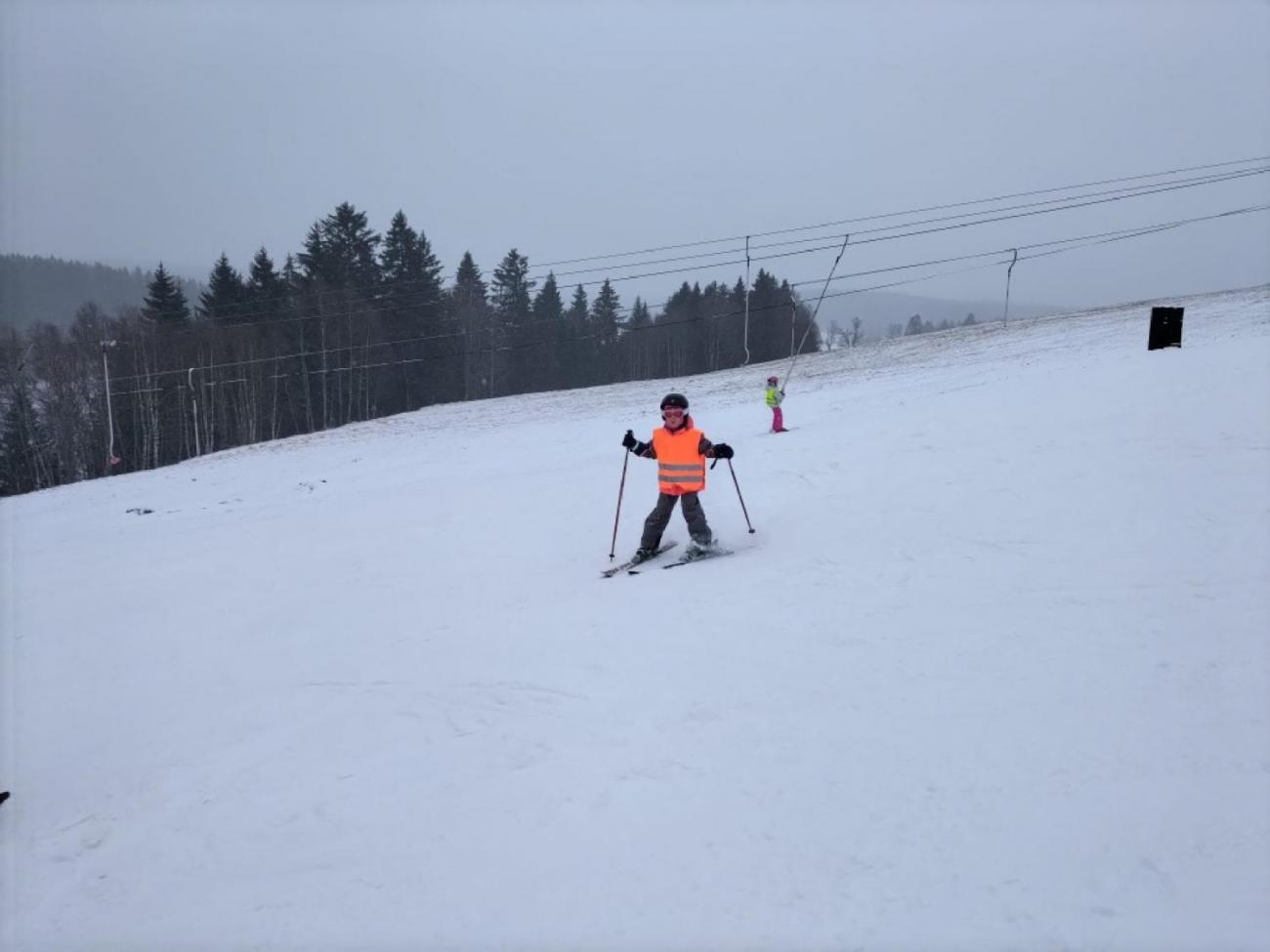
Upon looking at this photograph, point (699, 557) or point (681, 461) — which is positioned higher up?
point (681, 461)

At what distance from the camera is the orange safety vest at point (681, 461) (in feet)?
26.7

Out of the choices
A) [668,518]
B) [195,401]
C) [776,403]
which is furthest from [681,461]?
[195,401]

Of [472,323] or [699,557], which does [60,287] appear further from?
[699,557]

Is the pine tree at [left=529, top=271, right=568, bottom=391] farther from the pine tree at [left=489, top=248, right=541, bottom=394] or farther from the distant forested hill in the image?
the distant forested hill

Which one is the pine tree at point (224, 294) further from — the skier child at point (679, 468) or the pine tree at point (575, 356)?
the skier child at point (679, 468)

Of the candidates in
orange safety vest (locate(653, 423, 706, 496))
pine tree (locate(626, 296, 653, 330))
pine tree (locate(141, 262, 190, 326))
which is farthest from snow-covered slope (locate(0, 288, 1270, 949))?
pine tree (locate(626, 296, 653, 330))

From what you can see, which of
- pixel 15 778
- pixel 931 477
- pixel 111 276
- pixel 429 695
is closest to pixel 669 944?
pixel 429 695

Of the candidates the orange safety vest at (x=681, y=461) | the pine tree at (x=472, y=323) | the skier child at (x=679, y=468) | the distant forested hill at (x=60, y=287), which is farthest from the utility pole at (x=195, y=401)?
the distant forested hill at (x=60, y=287)

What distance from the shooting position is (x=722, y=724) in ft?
15.0

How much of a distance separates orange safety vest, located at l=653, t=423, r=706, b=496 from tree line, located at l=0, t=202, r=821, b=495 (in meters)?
30.3

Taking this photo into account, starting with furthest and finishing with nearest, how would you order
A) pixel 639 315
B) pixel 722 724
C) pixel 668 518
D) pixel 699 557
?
1. pixel 639 315
2. pixel 668 518
3. pixel 699 557
4. pixel 722 724

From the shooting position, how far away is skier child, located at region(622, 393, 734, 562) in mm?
8102

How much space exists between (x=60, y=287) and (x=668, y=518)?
17052cm

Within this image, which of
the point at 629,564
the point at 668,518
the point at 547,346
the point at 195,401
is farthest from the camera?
the point at 547,346
